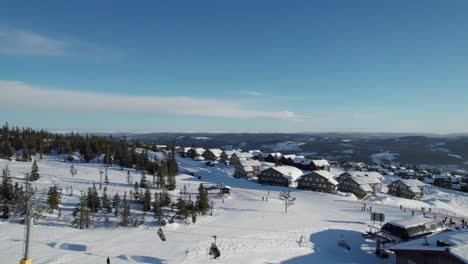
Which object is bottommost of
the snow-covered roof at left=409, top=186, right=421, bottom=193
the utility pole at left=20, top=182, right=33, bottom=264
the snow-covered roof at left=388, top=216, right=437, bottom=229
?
the snow-covered roof at left=409, top=186, right=421, bottom=193

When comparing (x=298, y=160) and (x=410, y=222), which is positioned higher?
(x=410, y=222)

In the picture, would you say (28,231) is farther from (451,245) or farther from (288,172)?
(288,172)

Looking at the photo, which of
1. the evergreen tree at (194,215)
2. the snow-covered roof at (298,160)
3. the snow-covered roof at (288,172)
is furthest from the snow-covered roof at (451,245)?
the snow-covered roof at (298,160)

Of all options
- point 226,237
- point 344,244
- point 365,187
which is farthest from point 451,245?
point 365,187

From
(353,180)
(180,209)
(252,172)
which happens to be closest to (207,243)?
(180,209)

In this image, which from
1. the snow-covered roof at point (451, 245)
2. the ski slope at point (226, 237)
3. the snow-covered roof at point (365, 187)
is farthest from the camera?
the snow-covered roof at point (365, 187)

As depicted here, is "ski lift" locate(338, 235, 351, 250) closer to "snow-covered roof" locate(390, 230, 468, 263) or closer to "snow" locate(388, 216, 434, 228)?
"snow" locate(388, 216, 434, 228)

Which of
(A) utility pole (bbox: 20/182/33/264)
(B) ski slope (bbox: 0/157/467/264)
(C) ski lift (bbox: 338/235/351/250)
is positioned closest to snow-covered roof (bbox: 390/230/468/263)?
(B) ski slope (bbox: 0/157/467/264)

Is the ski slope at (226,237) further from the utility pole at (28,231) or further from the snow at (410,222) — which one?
the utility pole at (28,231)

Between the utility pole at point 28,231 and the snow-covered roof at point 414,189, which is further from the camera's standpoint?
the snow-covered roof at point 414,189
